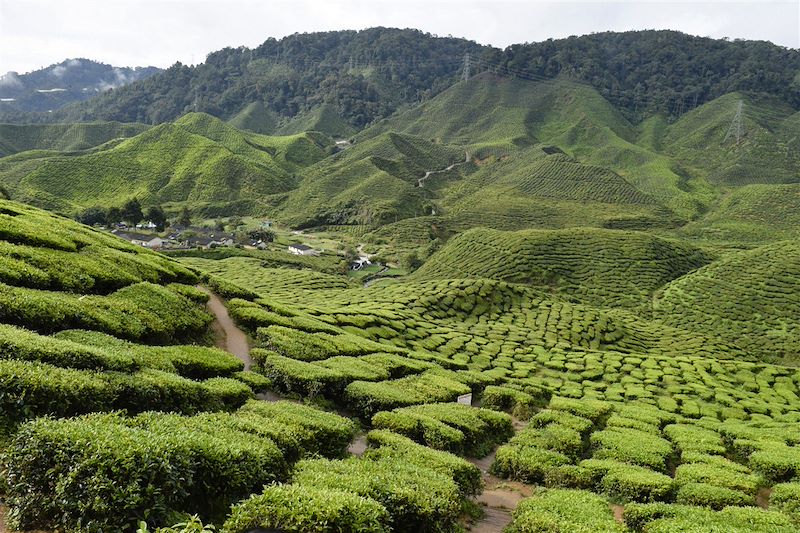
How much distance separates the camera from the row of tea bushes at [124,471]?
7035 millimetres

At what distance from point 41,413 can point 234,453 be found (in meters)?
3.96

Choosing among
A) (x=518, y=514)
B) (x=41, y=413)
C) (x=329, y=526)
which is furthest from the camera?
(x=518, y=514)

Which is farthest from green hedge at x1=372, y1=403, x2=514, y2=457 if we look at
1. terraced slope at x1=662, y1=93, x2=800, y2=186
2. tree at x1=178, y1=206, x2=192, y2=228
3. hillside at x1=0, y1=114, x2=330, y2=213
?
terraced slope at x1=662, y1=93, x2=800, y2=186

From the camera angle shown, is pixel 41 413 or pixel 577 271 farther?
pixel 577 271

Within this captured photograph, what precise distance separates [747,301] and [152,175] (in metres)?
168

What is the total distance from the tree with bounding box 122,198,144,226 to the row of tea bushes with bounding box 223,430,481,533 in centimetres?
12041

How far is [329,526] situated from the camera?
7.54 m

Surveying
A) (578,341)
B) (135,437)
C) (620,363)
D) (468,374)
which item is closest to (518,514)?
(135,437)

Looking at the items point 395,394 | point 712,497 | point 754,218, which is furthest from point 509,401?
point 754,218

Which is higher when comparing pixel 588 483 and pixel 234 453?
pixel 234 453

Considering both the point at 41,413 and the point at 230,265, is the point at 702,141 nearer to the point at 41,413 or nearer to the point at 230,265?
the point at 230,265

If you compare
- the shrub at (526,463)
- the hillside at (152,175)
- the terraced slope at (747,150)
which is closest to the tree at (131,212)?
the hillside at (152,175)

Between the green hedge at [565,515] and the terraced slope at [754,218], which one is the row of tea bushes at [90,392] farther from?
the terraced slope at [754,218]

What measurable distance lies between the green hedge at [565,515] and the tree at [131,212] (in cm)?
12351
